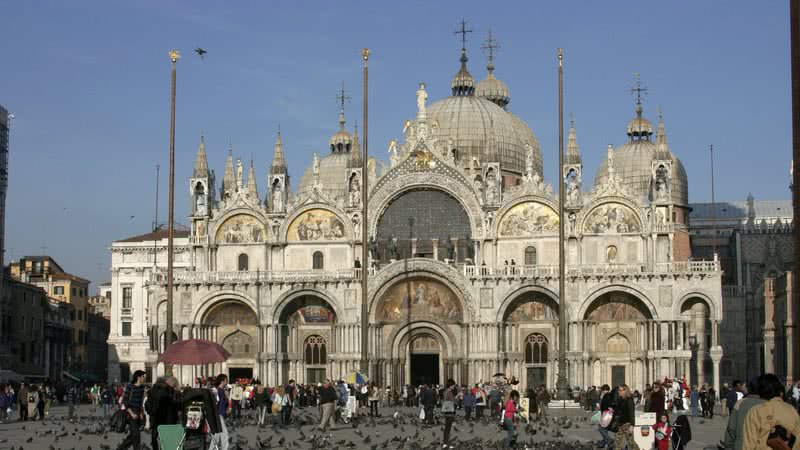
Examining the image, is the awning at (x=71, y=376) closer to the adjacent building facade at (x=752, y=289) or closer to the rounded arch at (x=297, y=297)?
the rounded arch at (x=297, y=297)

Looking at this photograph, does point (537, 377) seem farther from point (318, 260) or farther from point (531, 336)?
point (318, 260)

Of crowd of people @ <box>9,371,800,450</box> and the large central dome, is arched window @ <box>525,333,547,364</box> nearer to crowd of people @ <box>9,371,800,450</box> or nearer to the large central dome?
crowd of people @ <box>9,371,800,450</box>

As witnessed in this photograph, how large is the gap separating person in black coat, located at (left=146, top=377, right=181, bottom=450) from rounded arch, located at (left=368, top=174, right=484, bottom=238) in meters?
50.9

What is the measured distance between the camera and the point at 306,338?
77.4 meters

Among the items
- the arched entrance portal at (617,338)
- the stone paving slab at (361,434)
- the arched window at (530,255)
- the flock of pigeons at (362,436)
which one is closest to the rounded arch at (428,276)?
the arched window at (530,255)

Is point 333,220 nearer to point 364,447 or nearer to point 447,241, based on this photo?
point 447,241

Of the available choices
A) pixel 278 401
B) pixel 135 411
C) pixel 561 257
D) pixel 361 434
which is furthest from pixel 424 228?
pixel 135 411

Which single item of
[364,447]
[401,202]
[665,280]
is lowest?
[364,447]

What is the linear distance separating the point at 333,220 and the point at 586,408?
75.8ft

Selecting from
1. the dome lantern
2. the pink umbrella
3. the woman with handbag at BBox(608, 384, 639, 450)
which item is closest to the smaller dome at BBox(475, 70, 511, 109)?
the dome lantern

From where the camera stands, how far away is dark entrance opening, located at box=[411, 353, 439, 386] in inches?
2985

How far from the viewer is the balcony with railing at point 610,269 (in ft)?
235

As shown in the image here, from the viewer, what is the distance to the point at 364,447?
111ft

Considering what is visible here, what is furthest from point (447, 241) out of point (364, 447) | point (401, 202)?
point (364, 447)
